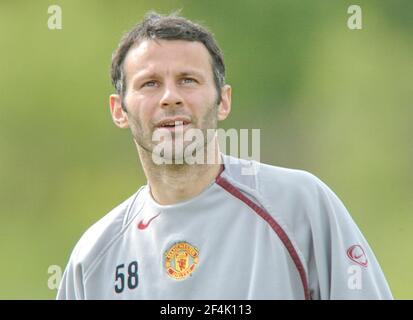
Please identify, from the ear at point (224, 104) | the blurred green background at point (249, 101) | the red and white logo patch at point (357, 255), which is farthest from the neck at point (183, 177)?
the blurred green background at point (249, 101)

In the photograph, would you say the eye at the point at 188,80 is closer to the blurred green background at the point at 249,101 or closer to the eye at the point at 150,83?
the eye at the point at 150,83

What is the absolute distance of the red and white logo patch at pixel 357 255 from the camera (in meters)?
2.24

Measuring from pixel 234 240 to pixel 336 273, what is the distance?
0.28 m

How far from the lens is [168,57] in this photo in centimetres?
246

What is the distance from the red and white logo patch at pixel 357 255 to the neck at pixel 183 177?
1.40 feet

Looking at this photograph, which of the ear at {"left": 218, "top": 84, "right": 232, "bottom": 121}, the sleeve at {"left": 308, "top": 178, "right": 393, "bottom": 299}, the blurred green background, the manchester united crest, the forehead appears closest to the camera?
the sleeve at {"left": 308, "top": 178, "right": 393, "bottom": 299}

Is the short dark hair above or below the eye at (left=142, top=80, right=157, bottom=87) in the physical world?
above

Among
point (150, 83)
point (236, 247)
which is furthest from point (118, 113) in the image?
point (236, 247)

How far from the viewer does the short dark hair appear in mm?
2523

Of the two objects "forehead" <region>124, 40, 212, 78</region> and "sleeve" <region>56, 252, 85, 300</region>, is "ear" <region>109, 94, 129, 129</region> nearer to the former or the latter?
"forehead" <region>124, 40, 212, 78</region>

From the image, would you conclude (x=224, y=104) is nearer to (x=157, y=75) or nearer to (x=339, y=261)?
(x=157, y=75)

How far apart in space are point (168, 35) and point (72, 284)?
72cm

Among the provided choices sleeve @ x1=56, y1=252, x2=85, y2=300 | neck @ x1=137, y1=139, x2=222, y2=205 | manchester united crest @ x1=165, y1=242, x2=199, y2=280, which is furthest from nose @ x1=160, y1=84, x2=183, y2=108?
sleeve @ x1=56, y1=252, x2=85, y2=300

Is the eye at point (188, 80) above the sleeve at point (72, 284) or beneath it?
above
